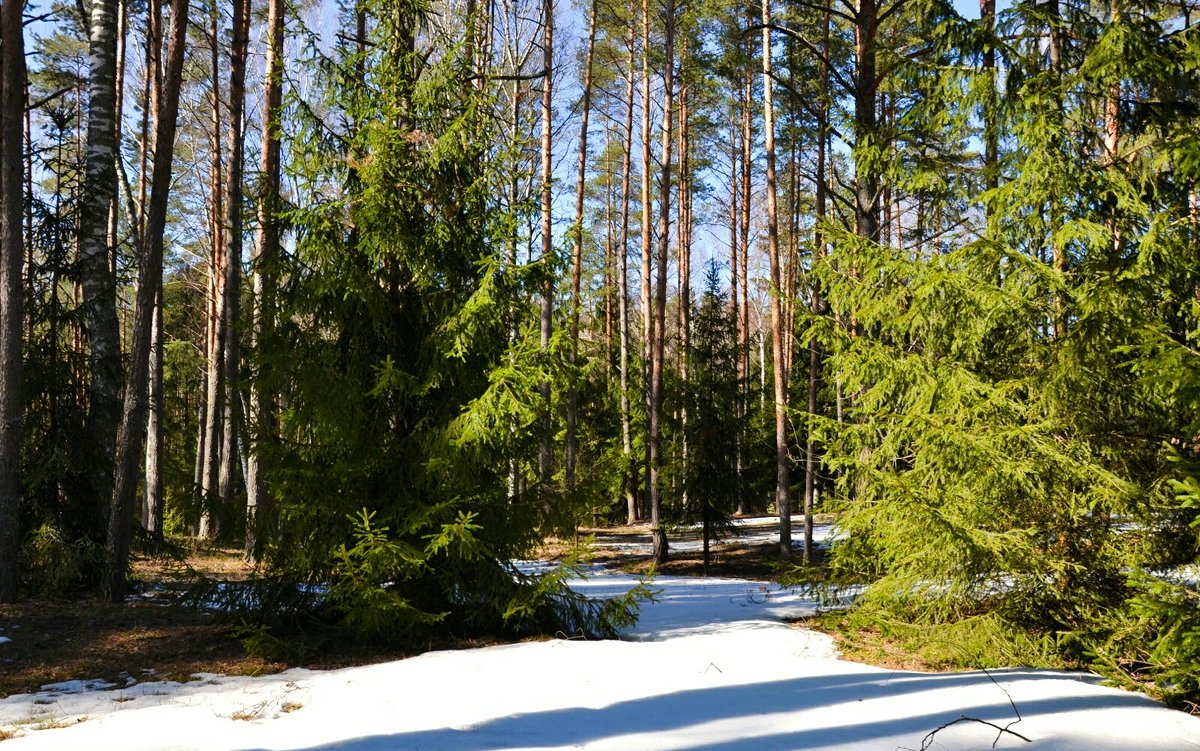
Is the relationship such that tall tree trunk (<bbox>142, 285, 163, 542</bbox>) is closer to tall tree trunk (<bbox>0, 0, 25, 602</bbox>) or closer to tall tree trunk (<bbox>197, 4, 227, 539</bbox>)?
tall tree trunk (<bbox>197, 4, 227, 539</bbox>)

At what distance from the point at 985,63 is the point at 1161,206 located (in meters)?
2.09

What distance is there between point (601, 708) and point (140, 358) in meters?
6.41

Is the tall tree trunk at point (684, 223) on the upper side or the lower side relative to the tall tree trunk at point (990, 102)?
upper

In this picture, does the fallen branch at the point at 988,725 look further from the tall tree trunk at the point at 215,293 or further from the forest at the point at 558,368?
the tall tree trunk at the point at 215,293

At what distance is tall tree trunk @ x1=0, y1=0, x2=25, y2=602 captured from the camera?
787cm

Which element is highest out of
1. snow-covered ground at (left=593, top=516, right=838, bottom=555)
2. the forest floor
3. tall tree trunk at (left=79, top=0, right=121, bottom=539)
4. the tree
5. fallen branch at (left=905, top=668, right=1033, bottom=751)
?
tall tree trunk at (left=79, top=0, right=121, bottom=539)

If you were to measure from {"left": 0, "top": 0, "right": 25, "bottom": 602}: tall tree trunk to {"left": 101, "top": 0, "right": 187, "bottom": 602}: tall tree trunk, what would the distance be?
89cm

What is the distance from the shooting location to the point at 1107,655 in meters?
5.27

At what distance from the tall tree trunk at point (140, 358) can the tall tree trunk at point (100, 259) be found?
1336 millimetres

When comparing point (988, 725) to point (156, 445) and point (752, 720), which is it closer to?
point (752, 720)

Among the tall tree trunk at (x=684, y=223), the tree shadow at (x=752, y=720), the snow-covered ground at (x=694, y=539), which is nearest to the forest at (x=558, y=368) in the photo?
the tree shadow at (x=752, y=720)

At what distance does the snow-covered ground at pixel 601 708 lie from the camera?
4395 millimetres

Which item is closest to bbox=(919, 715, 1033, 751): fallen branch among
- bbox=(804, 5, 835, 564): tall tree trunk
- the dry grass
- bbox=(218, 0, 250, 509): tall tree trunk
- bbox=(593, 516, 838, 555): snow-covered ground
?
bbox=(804, 5, 835, 564): tall tree trunk

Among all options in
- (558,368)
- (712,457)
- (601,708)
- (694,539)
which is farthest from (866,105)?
(694,539)
